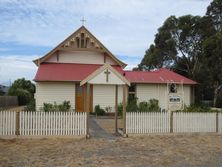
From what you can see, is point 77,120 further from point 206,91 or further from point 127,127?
point 206,91

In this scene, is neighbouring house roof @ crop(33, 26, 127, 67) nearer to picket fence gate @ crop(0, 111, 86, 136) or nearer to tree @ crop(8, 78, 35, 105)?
picket fence gate @ crop(0, 111, 86, 136)

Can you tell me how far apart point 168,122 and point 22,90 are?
4200cm

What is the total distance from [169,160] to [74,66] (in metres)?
20.1

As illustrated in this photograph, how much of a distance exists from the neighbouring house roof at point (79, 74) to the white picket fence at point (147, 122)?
11.3 metres

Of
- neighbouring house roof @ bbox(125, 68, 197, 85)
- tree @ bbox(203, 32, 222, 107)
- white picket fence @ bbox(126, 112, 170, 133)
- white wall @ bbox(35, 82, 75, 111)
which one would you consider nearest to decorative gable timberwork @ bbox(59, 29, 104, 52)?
white wall @ bbox(35, 82, 75, 111)

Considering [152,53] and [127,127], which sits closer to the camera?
[127,127]

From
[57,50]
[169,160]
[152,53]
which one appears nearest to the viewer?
[169,160]

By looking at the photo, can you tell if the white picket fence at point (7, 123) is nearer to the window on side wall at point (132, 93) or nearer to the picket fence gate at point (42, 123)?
the picket fence gate at point (42, 123)

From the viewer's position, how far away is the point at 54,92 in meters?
28.3

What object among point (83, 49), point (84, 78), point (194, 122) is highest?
point (83, 49)

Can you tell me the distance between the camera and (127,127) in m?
16.6

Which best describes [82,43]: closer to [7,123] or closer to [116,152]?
[7,123]

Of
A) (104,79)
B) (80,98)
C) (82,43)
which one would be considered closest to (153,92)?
(80,98)

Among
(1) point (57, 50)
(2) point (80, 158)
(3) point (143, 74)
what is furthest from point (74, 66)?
(2) point (80, 158)
